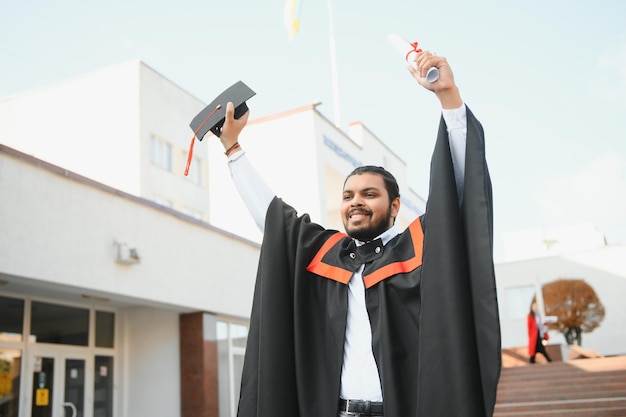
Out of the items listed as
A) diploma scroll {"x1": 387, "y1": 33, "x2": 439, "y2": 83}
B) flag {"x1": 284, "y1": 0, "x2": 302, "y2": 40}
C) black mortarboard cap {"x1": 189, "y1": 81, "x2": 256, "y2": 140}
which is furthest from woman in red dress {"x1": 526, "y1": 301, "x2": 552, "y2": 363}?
diploma scroll {"x1": 387, "y1": 33, "x2": 439, "y2": 83}

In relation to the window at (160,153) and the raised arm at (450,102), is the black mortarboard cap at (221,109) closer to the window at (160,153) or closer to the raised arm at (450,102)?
the raised arm at (450,102)

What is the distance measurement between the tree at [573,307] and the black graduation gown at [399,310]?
27349 mm

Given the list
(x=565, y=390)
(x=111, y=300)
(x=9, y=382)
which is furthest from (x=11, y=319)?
(x=565, y=390)

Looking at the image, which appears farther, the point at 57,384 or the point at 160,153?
the point at 160,153

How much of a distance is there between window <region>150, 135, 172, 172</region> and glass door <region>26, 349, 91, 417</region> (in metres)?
11.8

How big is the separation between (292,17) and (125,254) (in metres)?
14.5

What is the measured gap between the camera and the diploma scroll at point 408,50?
251cm

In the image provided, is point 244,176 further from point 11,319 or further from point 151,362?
point 151,362

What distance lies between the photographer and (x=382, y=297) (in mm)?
2664

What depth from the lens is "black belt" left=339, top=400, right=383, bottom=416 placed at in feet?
8.54

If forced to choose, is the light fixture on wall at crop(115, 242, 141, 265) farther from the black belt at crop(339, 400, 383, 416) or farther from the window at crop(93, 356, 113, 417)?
the black belt at crop(339, 400, 383, 416)

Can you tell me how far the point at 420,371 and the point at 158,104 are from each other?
72.9 ft

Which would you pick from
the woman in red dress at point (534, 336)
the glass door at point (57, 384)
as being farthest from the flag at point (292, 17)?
the glass door at point (57, 384)

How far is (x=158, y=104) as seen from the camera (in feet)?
77.0
